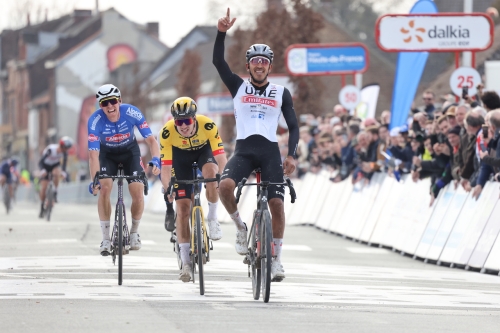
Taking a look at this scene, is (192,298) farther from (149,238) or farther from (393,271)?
(149,238)

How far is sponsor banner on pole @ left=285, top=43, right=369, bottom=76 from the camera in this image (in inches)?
1235

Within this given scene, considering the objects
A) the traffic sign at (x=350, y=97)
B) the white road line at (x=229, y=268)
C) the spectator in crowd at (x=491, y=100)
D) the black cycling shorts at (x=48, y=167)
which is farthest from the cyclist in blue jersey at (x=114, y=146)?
the traffic sign at (x=350, y=97)

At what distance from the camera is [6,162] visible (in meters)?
38.1

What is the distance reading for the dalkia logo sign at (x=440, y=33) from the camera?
76.0 feet

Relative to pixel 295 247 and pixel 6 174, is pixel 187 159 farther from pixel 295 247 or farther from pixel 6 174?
pixel 6 174

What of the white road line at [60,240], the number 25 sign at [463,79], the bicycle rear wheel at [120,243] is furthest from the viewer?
the number 25 sign at [463,79]

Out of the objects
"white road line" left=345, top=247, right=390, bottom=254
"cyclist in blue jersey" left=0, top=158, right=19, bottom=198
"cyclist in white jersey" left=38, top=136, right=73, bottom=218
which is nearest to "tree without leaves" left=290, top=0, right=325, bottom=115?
"cyclist in blue jersey" left=0, top=158, right=19, bottom=198

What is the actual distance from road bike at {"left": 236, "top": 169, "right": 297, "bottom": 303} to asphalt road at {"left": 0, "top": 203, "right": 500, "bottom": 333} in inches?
7.1

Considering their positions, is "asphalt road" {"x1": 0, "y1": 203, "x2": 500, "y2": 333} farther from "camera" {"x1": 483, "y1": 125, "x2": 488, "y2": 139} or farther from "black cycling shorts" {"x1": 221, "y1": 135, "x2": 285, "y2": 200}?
"camera" {"x1": 483, "y1": 125, "x2": 488, "y2": 139}

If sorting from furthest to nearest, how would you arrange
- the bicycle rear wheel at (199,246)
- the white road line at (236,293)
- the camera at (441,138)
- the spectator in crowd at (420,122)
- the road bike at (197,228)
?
1. the spectator in crowd at (420,122)
2. the camera at (441,138)
3. the road bike at (197,228)
4. the bicycle rear wheel at (199,246)
5. the white road line at (236,293)

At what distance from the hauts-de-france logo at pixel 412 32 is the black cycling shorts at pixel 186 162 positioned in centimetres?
1121

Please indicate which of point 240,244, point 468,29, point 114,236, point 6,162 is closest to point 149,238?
point 468,29

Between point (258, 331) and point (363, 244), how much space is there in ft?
44.2

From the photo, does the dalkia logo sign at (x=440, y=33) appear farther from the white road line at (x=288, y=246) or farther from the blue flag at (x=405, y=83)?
the white road line at (x=288, y=246)
